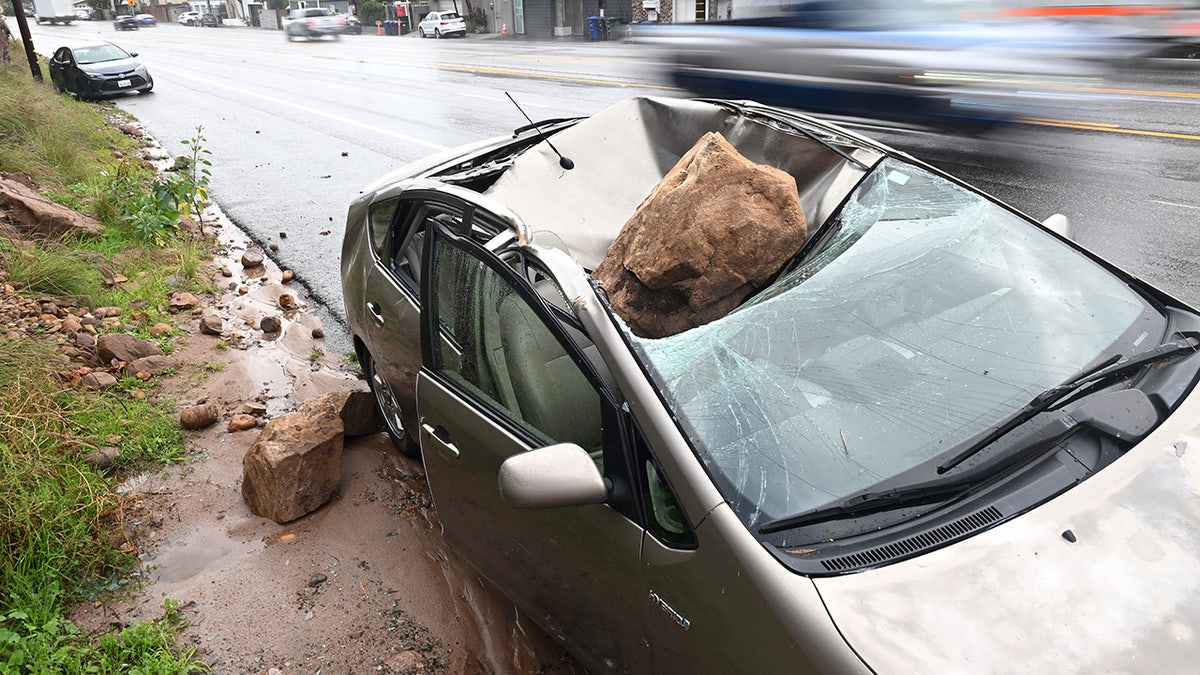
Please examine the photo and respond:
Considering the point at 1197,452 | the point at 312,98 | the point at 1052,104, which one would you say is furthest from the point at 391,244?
the point at 312,98

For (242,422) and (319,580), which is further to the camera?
(242,422)

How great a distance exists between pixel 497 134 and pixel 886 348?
10123 millimetres

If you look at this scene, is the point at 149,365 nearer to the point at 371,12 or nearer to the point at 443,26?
the point at 443,26

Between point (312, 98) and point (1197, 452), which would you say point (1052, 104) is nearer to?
point (1197, 452)

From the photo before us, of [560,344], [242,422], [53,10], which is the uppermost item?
[53,10]

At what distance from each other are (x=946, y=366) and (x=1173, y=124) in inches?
393

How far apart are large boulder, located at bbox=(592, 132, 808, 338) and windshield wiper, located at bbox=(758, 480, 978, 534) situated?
1.35m

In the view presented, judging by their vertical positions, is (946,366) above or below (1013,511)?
above

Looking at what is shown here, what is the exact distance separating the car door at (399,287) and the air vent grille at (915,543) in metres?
2.02

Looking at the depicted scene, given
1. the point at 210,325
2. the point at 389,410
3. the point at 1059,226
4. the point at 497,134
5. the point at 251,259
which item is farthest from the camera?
the point at 497,134

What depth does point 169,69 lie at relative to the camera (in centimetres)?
2748

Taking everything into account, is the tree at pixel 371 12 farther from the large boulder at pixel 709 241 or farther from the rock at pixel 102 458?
the large boulder at pixel 709 241

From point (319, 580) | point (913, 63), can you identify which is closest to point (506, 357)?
point (319, 580)

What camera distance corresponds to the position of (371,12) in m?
54.6
